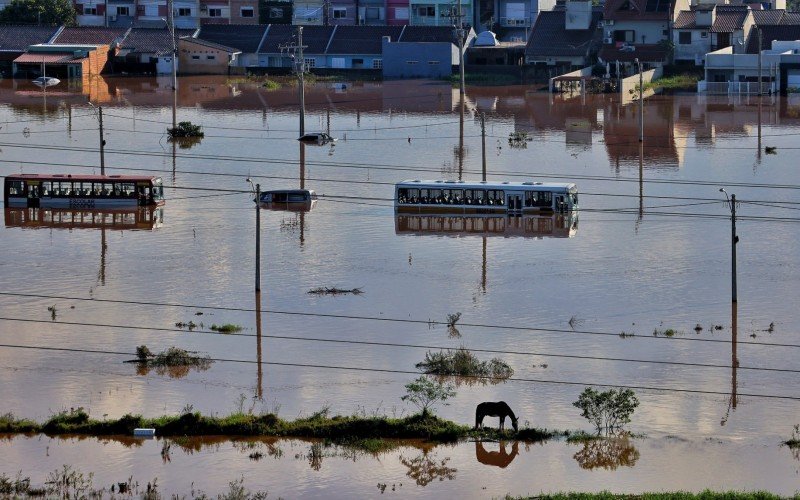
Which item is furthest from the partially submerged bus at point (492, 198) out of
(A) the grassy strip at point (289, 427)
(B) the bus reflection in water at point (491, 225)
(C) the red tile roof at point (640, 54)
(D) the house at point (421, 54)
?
(D) the house at point (421, 54)

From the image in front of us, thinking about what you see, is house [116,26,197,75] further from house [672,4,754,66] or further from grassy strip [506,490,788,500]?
grassy strip [506,490,788,500]

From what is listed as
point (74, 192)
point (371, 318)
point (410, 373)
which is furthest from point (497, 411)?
point (74, 192)

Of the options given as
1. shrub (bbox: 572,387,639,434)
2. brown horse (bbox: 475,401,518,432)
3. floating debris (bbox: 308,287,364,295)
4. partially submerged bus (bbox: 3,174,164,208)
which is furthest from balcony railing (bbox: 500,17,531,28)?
brown horse (bbox: 475,401,518,432)

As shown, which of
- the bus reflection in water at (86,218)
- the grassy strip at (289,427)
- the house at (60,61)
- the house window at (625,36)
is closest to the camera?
the grassy strip at (289,427)

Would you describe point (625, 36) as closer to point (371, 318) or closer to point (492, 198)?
point (492, 198)

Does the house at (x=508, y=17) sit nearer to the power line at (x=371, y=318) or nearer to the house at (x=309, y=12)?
the house at (x=309, y=12)

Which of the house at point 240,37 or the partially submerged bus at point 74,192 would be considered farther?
the house at point 240,37

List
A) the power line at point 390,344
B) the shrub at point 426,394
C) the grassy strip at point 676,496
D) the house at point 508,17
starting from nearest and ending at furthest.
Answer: the grassy strip at point 676,496 → the shrub at point 426,394 → the power line at point 390,344 → the house at point 508,17
